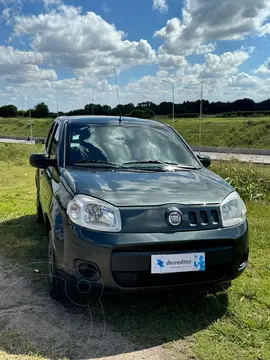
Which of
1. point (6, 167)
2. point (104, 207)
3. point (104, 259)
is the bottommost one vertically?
point (6, 167)

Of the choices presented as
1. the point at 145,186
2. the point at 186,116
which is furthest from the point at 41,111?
the point at 145,186

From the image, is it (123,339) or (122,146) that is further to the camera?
(122,146)

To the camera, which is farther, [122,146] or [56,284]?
[122,146]

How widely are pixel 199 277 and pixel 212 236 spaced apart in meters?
0.34

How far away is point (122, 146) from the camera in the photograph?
161 inches

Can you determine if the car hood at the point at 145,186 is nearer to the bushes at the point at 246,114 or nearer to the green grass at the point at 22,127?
the bushes at the point at 246,114

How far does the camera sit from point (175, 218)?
291cm

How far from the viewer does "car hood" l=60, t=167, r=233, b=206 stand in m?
3.01

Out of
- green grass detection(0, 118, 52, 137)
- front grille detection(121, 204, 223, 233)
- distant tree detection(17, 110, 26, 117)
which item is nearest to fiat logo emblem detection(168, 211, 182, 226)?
front grille detection(121, 204, 223, 233)

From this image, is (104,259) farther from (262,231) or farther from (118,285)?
(262,231)

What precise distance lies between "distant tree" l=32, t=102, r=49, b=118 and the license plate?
7328cm

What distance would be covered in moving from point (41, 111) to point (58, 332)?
243 ft

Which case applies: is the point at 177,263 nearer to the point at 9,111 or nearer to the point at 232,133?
the point at 232,133

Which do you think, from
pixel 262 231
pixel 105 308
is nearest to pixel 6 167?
pixel 262 231
